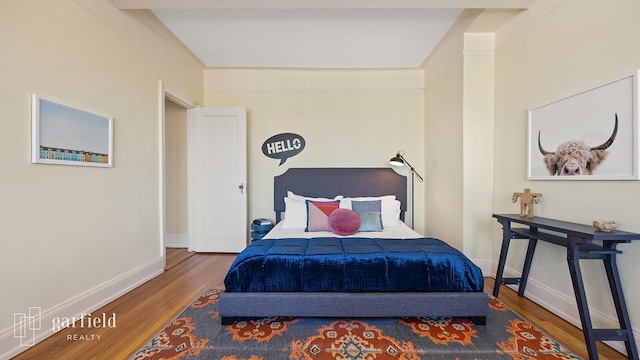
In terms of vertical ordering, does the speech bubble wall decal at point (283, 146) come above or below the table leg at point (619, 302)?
above

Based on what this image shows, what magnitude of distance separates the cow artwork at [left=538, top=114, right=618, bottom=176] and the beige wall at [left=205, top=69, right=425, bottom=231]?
6.08ft

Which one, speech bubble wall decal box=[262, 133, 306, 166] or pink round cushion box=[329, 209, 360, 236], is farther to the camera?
speech bubble wall decal box=[262, 133, 306, 166]

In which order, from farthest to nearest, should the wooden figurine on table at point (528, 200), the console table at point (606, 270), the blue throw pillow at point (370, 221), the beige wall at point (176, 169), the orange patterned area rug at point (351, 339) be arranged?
the beige wall at point (176, 169)
the blue throw pillow at point (370, 221)
the wooden figurine on table at point (528, 200)
the orange patterned area rug at point (351, 339)
the console table at point (606, 270)

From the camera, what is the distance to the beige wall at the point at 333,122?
384cm

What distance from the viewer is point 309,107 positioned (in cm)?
384

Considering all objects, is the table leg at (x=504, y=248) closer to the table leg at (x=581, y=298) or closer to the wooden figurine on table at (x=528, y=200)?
the wooden figurine on table at (x=528, y=200)

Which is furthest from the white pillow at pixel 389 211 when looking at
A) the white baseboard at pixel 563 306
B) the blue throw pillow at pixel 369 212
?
the white baseboard at pixel 563 306

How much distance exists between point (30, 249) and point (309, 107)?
3.23 m

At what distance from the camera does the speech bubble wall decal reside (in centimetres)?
385

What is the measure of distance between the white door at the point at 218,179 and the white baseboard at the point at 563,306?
337 centimetres

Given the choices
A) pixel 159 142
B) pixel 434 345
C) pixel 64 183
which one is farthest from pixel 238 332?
pixel 159 142

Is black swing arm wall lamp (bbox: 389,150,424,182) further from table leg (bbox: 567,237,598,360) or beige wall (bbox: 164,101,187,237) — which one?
beige wall (bbox: 164,101,187,237)

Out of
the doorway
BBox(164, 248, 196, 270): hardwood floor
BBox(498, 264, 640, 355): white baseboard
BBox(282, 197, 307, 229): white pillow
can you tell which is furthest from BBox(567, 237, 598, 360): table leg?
the doorway

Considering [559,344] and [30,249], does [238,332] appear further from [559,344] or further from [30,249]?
[559,344]
